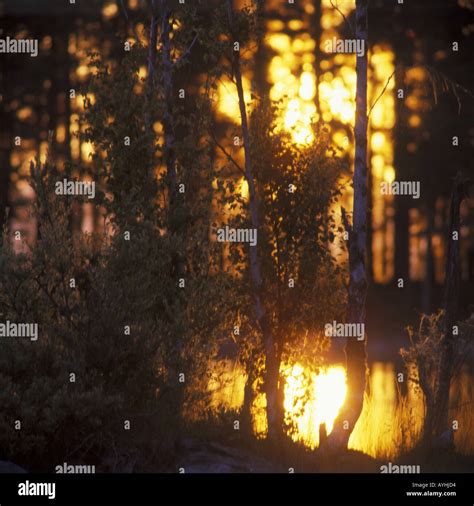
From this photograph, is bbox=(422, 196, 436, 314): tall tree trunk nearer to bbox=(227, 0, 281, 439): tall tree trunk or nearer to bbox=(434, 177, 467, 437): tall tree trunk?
bbox=(434, 177, 467, 437): tall tree trunk

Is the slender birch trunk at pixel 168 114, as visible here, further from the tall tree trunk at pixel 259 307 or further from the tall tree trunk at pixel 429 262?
the tall tree trunk at pixel 429 262

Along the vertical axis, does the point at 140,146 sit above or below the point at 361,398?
above

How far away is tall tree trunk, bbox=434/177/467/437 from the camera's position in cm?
1956

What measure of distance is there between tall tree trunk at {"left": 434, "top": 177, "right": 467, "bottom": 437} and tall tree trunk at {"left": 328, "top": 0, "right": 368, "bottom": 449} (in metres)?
2.13

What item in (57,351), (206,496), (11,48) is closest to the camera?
(206,496)

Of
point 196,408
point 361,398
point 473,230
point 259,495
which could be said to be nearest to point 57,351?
point 196,408

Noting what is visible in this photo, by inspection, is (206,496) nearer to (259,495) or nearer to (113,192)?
(259,495)

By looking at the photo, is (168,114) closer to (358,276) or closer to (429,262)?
(358,276)

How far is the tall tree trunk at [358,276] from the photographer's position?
59.2 ft

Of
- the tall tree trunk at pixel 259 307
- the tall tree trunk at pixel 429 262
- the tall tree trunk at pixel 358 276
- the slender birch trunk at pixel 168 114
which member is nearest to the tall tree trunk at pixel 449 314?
the tall tree trunk at pixel 358 276

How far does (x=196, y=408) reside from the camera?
18.3 m

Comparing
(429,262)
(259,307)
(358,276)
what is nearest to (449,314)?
(358,276)

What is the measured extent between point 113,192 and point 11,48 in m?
34.3

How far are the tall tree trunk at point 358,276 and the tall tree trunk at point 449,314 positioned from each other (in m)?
2.13
